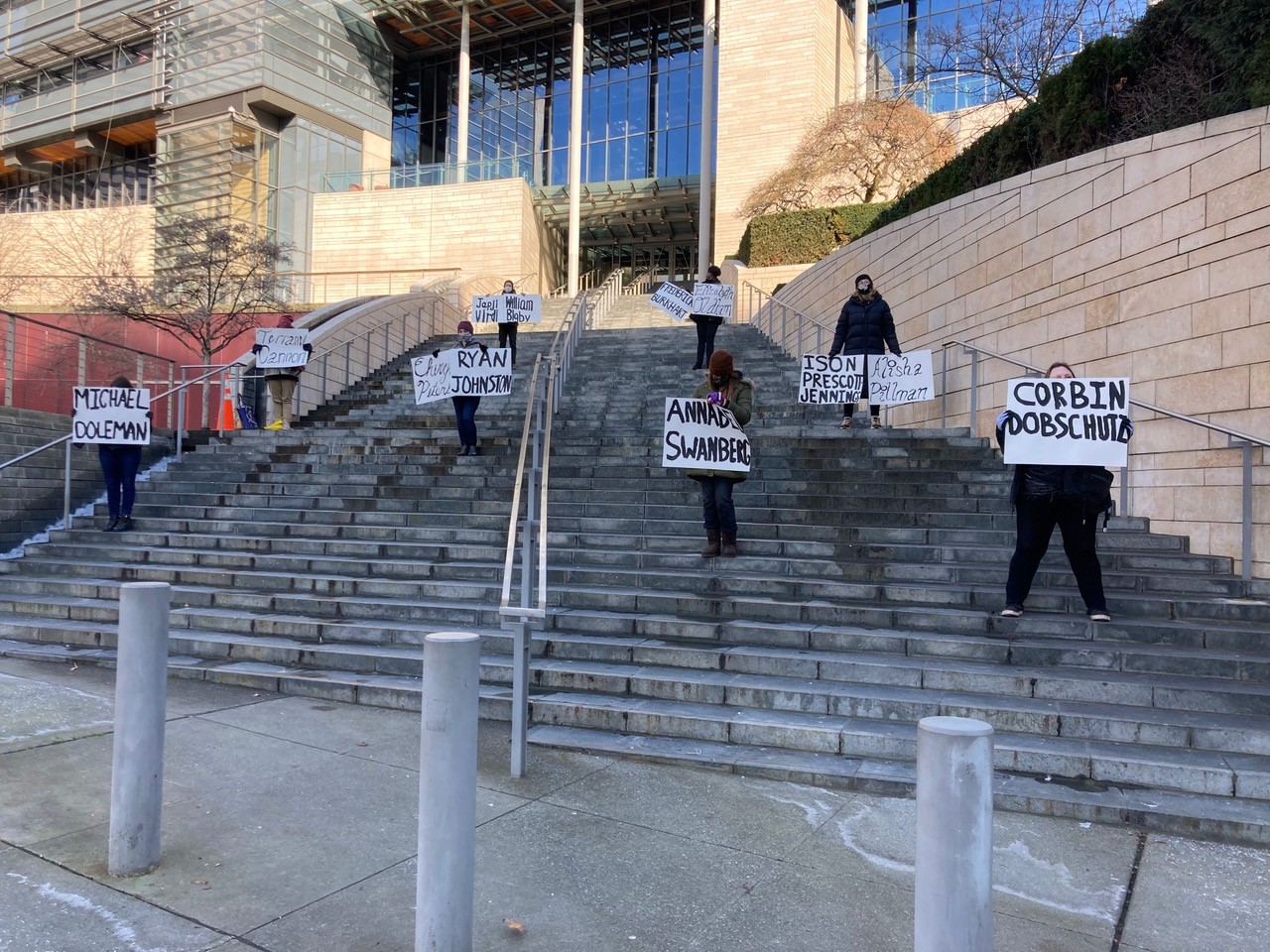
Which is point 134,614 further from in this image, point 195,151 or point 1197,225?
point 195,151

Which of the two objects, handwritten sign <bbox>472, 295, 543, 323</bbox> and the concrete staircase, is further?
handwritten sign <bbox>472, 295, 543, 323</bbox>

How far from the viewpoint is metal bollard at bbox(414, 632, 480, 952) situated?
274cm

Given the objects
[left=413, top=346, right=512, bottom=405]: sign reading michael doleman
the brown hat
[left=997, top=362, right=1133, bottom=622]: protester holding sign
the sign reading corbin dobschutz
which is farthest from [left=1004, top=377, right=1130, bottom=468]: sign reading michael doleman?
the sign reading corbin dobschutz

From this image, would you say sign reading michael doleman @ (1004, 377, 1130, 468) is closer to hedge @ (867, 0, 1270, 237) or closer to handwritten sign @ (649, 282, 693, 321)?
hedge @ (867, 0, 1270, 237)

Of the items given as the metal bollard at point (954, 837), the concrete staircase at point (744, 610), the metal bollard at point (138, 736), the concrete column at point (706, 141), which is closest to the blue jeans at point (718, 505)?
the concrete staircase at point (744, 610)

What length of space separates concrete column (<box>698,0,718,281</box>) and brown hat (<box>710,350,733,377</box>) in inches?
967

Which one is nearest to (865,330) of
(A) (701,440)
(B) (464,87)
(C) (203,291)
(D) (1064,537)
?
(A) (701,440)

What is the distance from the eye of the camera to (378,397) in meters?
15.7

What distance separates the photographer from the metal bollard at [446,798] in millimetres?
2736

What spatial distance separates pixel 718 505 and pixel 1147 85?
22.8 feet

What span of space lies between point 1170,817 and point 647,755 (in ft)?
8.40

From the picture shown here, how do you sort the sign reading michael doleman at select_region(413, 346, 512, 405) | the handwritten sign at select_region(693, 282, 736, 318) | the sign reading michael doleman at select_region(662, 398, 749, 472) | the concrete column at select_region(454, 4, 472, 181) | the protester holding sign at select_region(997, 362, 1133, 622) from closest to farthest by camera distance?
1. the protester holding sign at select_region(997, 362, 1133, 622)
2. the sign reading michael doleman at select_region(662, 398, 749, 472)
3. the sign reading michael doleman at select_region(413, 346, 512, 405)
4. the handwritten sign at select_region(693, 282, 736, 318)
5. the concrete column at select_region(454, 4, 472, 181)

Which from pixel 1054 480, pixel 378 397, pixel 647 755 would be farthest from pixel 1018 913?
pixel 378 397

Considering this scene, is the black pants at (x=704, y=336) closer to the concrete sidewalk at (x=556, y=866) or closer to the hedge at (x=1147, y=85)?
the hedge at (x=1147, y=85)
